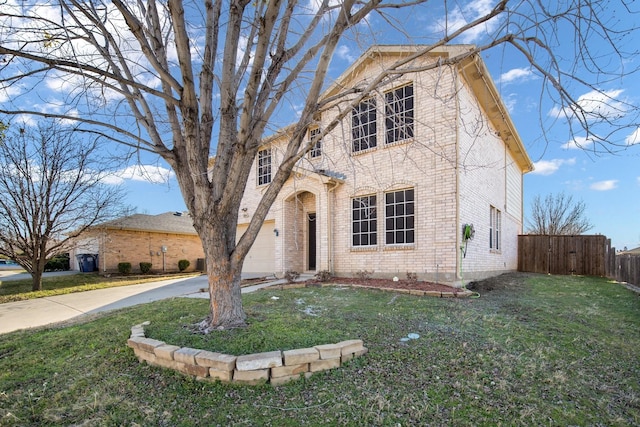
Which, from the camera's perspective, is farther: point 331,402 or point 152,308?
point 152,308

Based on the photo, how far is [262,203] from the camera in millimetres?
4336

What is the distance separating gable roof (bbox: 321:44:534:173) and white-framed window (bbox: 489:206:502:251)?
3.12 metres

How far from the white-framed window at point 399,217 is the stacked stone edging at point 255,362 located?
19.5ft

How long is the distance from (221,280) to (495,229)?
11.0 meters

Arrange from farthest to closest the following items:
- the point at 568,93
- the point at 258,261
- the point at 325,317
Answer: the point at 258,261 → the point at 325,317 → the point at 568,93

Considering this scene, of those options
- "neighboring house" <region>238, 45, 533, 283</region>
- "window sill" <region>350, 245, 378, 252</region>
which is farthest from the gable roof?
"window sill" <region>350, 245, 378, 252</region>

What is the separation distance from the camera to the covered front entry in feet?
38.7

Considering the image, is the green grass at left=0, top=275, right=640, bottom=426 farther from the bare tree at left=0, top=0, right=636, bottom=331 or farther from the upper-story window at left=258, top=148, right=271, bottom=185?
the upper-story window at left=258, top=148, right=271, bottom=185

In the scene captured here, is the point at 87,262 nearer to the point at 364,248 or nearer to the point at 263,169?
the point at 263,169

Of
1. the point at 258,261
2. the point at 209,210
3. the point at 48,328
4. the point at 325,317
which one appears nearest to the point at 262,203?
the point at 209,210

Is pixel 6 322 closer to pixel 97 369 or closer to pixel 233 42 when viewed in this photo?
pixel 97 369

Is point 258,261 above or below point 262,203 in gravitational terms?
below

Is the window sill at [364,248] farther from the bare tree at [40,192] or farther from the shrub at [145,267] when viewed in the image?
the shrub at [145,267]

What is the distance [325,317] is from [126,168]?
3885 millimetres
